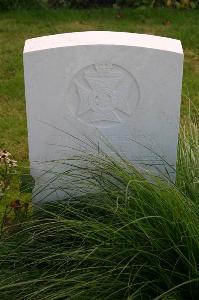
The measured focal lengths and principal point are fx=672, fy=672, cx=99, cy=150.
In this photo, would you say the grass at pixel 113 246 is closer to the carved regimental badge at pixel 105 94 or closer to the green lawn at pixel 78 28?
the carved regimental badge at pixel 105 94

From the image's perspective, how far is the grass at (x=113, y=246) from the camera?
9.21 ft

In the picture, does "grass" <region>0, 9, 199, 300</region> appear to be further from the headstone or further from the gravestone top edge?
the gravestone top edge

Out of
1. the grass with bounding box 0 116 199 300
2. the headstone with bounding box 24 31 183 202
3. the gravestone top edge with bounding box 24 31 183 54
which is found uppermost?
the gravestone top edge with bounding box 24 31 183 54

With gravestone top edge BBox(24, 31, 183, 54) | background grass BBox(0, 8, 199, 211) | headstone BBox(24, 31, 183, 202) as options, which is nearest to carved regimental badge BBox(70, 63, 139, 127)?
headstone BBox(24, 31, 183, 202)

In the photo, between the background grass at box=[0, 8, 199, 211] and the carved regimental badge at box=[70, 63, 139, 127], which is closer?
the carved regimental badge at box=[70, 63, 139, 127]

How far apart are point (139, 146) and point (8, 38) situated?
4007 millimetres

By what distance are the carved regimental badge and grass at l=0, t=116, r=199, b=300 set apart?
22cm

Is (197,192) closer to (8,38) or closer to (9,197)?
(9,197)

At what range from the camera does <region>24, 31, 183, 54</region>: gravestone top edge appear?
315 centimetres

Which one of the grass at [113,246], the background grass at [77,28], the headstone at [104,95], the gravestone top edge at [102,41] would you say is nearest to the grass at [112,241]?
the grass at [113,246]

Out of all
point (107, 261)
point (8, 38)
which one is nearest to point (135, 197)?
point (107, 261)

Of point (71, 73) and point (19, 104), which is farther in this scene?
point (19, 104)

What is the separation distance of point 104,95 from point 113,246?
2.56 ft

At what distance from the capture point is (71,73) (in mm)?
3193
